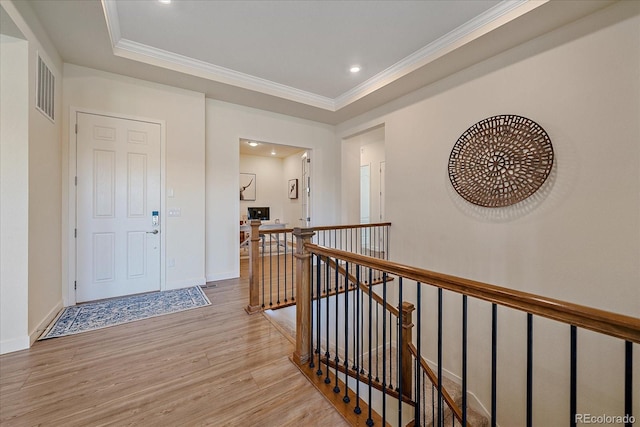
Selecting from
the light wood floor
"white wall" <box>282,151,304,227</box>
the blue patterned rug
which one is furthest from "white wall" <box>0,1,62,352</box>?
"white wall" <box>282,151,304,227</box>

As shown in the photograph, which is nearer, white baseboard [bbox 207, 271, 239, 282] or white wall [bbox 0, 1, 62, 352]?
white wall [bbox 0, 1, 62, 352]

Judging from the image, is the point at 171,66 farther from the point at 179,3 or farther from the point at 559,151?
the point at 559,151

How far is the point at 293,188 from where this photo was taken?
25.2 feet

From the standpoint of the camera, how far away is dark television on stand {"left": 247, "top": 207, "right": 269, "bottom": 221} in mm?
7297

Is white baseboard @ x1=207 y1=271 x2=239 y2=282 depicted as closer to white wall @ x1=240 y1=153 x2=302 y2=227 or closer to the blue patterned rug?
the blue patterned rug

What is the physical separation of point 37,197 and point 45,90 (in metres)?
1.02

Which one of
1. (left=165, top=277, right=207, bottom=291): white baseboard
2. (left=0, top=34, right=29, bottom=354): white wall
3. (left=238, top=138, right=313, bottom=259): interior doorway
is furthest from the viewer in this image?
(left=238, top=138, right=313, bottom=259): interior doorway

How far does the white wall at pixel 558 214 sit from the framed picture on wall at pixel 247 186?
5.47 metres

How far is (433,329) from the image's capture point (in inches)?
141

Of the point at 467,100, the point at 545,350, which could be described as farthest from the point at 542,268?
the point at 467,100

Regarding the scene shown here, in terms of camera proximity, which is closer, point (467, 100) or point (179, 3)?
point (179, 3)

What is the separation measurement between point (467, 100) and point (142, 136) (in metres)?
4.06

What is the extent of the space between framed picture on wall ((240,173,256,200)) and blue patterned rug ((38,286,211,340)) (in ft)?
14.5

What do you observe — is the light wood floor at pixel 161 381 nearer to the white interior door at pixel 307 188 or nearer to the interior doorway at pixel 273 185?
the white interior door at pixel 307 188
